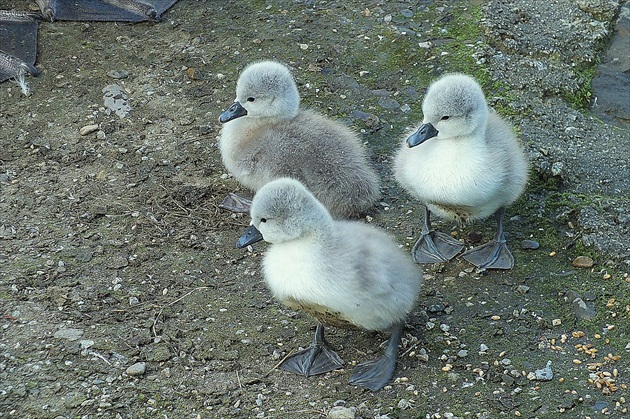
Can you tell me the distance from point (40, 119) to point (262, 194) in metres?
2.44

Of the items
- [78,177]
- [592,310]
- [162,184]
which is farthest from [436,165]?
[78,177]

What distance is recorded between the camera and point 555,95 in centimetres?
554

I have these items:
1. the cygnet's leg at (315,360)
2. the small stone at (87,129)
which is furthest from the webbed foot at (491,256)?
the small stone at (87,129)

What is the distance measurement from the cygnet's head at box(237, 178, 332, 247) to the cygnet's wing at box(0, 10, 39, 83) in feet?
9.56

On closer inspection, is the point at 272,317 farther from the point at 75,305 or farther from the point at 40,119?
the point at 40,119

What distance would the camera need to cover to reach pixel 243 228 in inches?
182

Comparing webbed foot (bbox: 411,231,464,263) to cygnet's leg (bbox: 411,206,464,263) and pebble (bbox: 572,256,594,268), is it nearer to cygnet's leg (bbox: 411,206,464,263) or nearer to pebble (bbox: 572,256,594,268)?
cygnet's leg (bbox: 411,206,464,263)

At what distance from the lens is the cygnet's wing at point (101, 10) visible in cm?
635

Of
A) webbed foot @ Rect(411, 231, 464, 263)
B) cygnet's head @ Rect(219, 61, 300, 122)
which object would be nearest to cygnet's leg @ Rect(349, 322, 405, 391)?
webbed foot @ Rect(411, 231, 464, 263)

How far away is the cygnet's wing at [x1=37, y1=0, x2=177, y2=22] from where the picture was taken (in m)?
6.35

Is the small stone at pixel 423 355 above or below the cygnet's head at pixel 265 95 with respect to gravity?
below

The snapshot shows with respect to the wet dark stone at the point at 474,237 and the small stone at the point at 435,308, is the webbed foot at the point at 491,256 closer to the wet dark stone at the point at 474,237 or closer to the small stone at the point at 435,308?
the wet dark stone at the point at 474,237

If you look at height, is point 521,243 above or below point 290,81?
below

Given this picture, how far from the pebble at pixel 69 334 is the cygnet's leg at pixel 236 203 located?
118 cm
